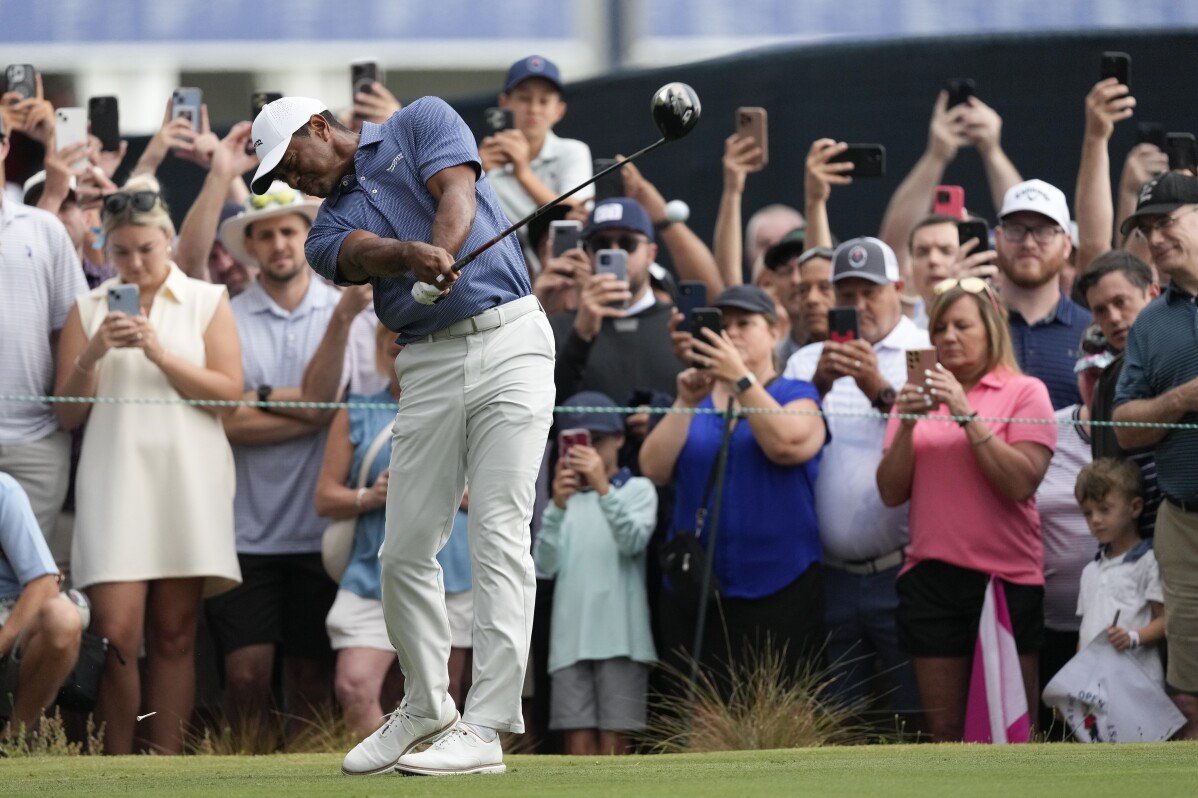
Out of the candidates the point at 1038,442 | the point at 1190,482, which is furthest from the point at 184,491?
the point at 1190,482

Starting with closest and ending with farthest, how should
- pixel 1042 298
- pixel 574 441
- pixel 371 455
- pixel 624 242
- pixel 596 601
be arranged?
pixel 596 601 < pixel 574 441 < pixel 371 455 < pixel 1042 298 < pixel 624 242

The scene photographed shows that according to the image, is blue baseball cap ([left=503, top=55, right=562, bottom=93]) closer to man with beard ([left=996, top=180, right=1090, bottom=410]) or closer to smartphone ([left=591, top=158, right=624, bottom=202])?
smartphone ([left=591, top=158, right=624, bottom=202])

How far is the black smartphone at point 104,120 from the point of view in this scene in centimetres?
974

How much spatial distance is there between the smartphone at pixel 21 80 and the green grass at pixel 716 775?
4.03 meters

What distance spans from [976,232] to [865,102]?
2316 mm

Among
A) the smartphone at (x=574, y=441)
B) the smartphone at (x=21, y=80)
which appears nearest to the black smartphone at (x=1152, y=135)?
the smartphone at (x=574, y=441)

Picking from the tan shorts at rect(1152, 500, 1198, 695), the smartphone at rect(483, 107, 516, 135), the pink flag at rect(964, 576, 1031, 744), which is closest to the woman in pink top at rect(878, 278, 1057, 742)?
the pink flag at rect(964, 576, 1031, 744)

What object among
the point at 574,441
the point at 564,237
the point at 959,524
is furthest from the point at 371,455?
the point at 959,524

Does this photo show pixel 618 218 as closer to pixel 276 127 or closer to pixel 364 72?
pixel 364 72

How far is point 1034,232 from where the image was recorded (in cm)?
891

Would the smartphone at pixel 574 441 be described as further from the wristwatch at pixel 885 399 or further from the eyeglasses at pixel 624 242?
the wristwatch at pixel 885 399

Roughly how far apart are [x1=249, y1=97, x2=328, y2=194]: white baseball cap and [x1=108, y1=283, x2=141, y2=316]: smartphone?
98.2 inches

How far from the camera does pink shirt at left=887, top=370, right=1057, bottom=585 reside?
26.2 feet

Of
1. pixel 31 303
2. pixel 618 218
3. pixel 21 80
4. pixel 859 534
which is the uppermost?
pixel 21 80
